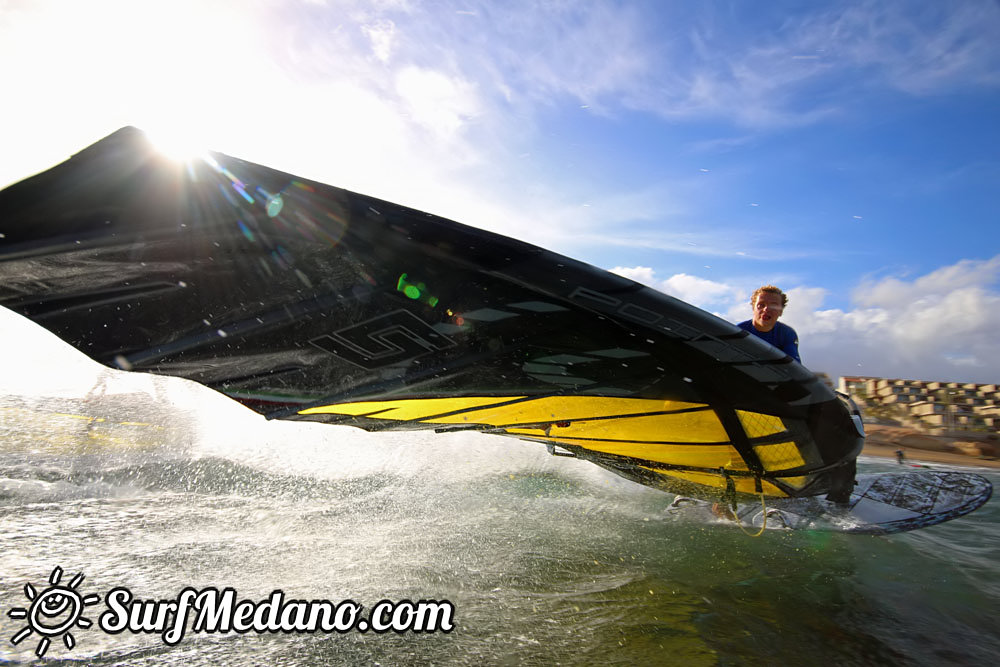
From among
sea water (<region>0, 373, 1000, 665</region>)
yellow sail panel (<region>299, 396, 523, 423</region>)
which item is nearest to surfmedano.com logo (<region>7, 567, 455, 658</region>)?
sea water (<region>0, 373, 1000, 665</region>)

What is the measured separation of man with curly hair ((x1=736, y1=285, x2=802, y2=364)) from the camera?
10.2 ft

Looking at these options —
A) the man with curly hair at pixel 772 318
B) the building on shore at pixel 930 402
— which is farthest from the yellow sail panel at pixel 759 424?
the building on shore at pixel 930 402

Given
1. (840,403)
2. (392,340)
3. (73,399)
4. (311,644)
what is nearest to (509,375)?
(392,340)

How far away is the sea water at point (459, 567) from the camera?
1361mm

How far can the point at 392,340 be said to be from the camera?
152 centimetres

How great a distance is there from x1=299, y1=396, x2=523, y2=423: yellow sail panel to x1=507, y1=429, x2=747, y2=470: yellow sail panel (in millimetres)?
487

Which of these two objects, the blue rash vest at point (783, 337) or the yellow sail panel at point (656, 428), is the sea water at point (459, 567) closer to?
the yellow sail panel at point (656, 428)

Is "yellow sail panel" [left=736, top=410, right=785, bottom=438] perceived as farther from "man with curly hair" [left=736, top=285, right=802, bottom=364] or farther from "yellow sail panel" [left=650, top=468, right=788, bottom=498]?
"man with curly hair" [left=736, top=285, right=802, bottom=364]

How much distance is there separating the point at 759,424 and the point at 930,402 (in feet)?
38.7

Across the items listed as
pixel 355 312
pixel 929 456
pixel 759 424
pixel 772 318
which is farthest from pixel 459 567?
pixel 929 456

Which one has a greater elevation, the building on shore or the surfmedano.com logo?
the building on shore

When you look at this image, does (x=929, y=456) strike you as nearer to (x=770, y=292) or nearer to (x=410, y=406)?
(x=770, y=292)

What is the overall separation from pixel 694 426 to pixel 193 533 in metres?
2.39

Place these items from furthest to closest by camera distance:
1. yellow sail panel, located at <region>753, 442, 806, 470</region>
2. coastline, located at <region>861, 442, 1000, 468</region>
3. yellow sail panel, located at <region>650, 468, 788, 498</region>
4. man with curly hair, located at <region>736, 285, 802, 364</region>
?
coastline, located at <region>861, 442, 1000, 468</region>, man with curly hair, located at <region>736, 285, 802, 364</region>, yellow sail panel, located at <region>650, 468, 788, 498</region>, yellow sail panel, located at <region>753, 442, 806, 470</region>
